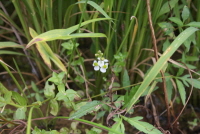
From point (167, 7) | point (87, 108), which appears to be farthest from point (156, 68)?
point (167, 7)

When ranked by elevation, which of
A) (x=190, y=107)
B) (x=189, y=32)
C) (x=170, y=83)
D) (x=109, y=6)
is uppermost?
(x=109, y=6)

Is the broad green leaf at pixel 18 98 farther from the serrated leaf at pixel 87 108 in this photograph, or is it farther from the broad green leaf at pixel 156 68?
the broad green leaf at pixel 156 68

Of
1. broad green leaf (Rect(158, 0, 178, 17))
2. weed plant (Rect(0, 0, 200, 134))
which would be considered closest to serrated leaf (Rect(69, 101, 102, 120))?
weed plant (Rect(0, 0, 200, 134))

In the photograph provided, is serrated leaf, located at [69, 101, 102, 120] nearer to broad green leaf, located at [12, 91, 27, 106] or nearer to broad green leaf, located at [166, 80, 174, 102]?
broad green leaf, located at [12, 91, 27, 106]

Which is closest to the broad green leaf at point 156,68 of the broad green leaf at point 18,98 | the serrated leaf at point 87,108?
the serrated leaf at point 87,108

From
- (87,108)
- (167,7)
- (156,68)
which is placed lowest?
(87,108)

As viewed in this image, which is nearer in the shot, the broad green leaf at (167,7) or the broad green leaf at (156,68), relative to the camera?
the broad green leaf at (156,68)

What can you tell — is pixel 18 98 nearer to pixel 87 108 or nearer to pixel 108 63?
pixel 87 108

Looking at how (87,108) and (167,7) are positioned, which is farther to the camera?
(167,7)

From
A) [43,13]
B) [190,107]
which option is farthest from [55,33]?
[190,107]

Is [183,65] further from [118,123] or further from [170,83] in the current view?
[118,123]

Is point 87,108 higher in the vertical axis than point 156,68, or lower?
lower
